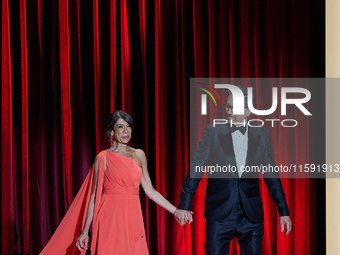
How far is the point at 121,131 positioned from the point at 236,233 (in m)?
1.17

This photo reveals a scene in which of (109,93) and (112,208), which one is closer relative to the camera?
(112,208)

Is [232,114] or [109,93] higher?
[109,93]

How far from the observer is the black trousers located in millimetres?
3041

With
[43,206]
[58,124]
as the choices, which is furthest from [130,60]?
[43,206]

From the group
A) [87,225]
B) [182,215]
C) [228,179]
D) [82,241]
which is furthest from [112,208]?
[228,179]

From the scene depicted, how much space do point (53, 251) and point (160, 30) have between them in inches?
95.7

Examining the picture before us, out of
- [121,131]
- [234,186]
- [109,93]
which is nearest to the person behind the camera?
[234,186]

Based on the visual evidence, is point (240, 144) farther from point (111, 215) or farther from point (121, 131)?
point (111, 215)

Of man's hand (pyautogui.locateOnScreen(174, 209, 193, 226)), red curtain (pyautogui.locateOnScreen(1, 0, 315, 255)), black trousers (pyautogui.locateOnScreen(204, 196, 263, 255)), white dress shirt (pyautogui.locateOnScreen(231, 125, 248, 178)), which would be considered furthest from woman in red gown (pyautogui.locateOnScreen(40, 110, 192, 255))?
red curtain (pyautogui.locateOnScreen(1, 0, 315, 255))

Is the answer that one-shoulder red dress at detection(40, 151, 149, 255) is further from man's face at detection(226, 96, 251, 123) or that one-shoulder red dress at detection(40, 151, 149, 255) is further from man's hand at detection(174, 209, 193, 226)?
man's face at detection(226, 96, 251, 123)

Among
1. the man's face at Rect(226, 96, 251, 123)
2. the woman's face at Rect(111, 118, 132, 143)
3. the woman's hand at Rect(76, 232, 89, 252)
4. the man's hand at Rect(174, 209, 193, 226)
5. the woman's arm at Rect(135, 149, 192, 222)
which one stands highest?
the man's face at Rect(226, 96, 251, 123)

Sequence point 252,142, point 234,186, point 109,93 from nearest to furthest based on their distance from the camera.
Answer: point 234,186, point 252,142, point 109,93

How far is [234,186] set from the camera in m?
3.05

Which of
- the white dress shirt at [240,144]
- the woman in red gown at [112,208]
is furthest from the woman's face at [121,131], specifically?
the white dress shirt at [240,144]
